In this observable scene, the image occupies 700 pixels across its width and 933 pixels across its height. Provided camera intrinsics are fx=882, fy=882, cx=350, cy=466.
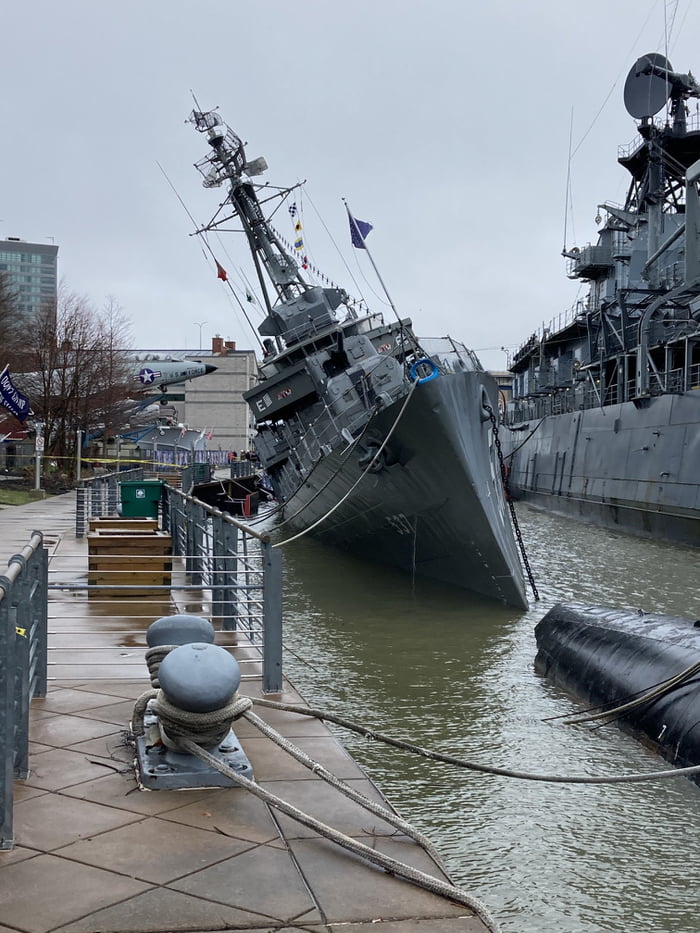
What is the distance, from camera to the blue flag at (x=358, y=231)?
20.8m

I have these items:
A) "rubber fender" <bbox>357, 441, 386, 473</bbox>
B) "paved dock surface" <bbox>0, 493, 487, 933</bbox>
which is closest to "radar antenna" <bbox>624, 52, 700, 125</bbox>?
"rubber fender" <bbox>357, 441, 386, 473</bbox>

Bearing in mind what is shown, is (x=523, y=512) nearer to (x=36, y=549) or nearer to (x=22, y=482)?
(x=22, y=482)

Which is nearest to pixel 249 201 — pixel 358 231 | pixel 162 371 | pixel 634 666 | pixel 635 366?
pixel 358 231

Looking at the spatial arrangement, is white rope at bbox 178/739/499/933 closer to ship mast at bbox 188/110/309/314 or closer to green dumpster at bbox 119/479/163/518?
green dumpster at bbox 119/479/163/518

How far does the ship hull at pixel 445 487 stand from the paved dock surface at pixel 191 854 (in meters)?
9.25

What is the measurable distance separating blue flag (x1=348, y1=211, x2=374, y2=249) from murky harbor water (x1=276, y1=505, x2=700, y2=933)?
8653 millimetres

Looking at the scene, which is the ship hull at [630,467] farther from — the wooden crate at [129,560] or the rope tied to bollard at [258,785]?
the rope tied to bollard at [258,785]

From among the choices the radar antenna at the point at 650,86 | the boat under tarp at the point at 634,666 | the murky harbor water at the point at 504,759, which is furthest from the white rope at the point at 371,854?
the radar antenna at the point at 650,86

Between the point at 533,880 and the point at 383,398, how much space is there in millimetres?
12610

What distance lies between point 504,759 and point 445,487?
8589 millimetres

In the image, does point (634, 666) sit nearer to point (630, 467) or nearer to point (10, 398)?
point (630, 467)

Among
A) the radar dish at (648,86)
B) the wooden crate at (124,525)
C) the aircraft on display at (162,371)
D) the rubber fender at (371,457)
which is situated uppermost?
the radar dish at (648,86)

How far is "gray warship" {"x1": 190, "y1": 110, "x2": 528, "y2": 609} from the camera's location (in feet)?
51.6

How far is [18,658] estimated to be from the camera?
4.78 metres
